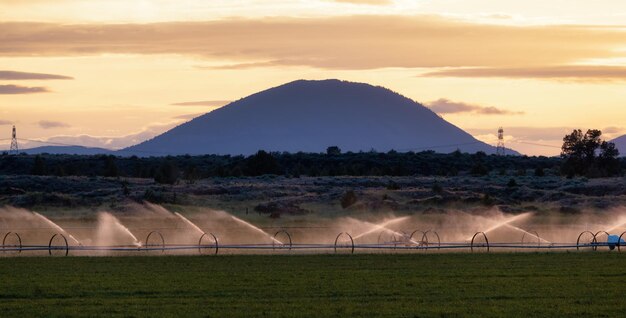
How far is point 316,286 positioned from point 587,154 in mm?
119093

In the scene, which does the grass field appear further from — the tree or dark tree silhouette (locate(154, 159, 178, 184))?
the tree

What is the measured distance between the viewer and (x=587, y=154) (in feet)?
490

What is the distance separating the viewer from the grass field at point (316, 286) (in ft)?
97.8

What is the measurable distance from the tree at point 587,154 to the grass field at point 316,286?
318ft

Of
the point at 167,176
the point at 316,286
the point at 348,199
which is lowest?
the point at 316,286

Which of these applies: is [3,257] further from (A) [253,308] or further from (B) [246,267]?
(A) [253,308]

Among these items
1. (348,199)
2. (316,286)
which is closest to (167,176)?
(348,199)

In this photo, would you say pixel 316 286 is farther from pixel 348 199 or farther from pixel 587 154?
pixel 587 154

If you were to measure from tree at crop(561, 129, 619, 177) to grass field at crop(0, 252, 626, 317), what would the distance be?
318 feet

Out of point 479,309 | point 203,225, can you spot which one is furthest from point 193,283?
point 203,225

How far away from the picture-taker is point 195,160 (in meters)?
187

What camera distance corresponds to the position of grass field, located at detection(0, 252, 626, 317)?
29812 mm

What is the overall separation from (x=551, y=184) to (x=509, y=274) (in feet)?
253

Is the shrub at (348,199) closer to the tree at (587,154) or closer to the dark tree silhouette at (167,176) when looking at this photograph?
the dark tree silhouette at (167,176)
